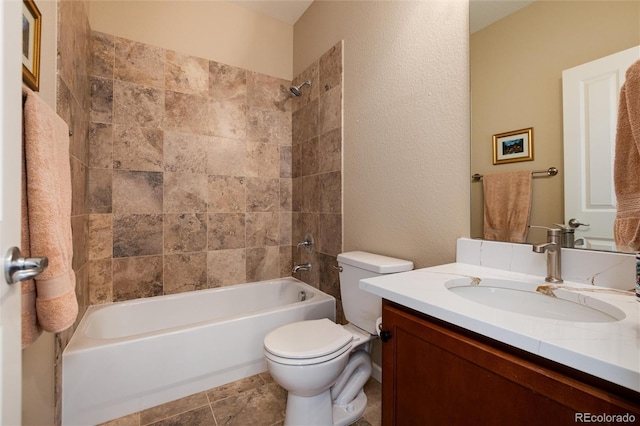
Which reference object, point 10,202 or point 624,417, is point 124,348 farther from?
point 624,417

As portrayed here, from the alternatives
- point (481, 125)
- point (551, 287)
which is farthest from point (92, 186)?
point (551, 287)

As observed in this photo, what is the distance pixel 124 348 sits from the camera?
1.40 meters

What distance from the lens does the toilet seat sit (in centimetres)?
118

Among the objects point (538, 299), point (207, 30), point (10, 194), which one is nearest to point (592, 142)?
point (538, 299)

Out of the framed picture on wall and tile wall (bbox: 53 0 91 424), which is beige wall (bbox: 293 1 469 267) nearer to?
the framed picture on wall

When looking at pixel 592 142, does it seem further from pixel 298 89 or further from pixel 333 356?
pixel 298 89

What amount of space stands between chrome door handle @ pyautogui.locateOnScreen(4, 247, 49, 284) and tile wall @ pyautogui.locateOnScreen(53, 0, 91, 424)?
1042mm

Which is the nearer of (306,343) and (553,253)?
(553,253)

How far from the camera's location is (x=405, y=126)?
150cm

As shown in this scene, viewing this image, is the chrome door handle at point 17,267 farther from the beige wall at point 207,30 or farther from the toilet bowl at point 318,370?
the beige wall at point 207,30

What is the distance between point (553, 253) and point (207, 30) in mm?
2647

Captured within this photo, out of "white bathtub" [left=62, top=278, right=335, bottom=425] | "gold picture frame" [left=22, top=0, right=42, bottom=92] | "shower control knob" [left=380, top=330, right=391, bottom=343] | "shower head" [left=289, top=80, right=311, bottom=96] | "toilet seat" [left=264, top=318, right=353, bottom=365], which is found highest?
"shower head" [left=289, top=80, right=311, bottom=96]

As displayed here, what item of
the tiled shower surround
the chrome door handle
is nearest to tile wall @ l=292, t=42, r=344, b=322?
the tiled shower surround

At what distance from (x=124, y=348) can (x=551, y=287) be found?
6.06 feet
